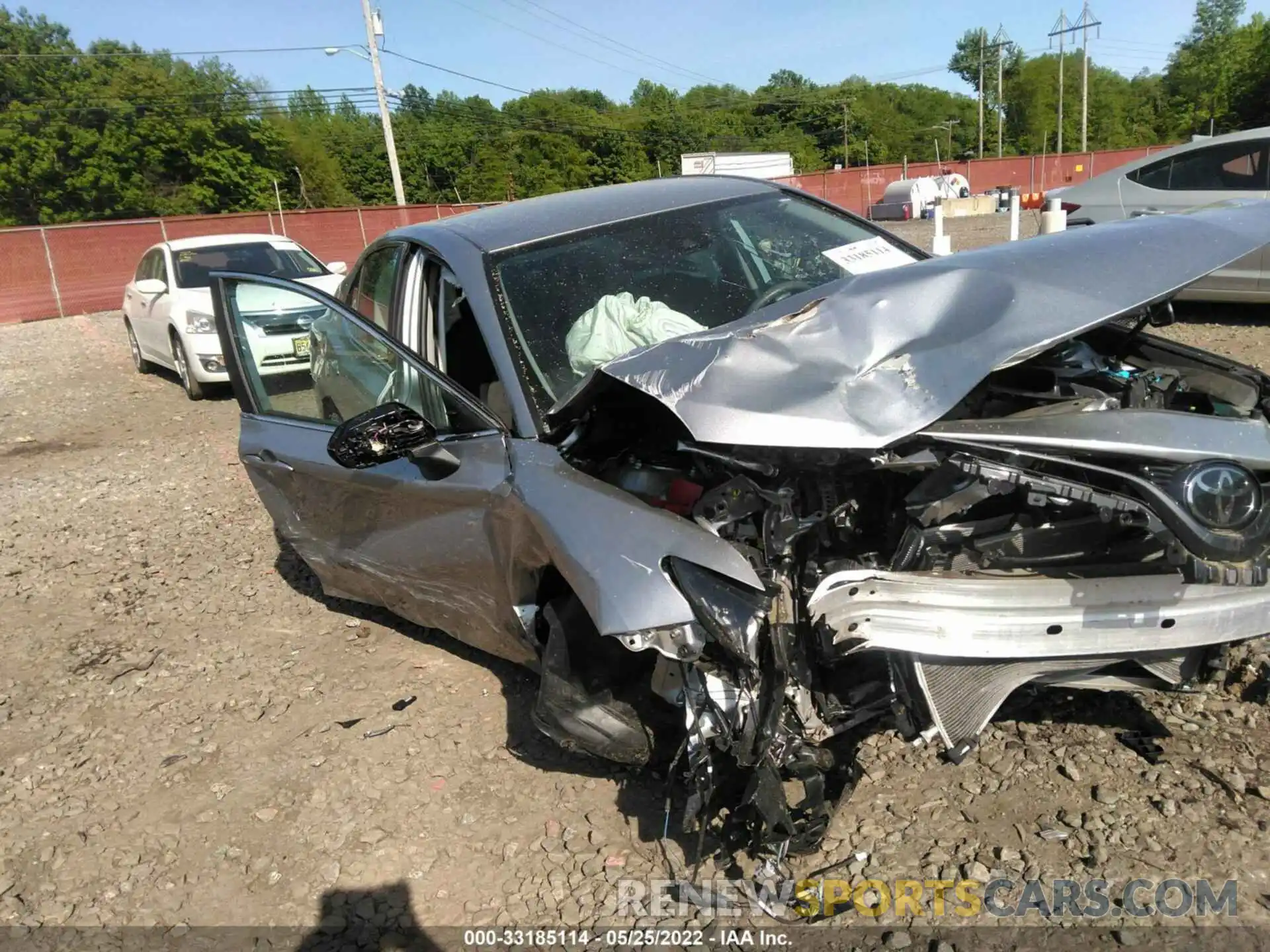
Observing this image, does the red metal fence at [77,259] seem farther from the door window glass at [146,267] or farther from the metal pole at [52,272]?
the door window glass at [146,267]

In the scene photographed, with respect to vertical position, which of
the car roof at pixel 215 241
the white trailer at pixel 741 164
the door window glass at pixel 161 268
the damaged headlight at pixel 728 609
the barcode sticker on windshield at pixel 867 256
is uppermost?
the white trailer at pixel 741 164

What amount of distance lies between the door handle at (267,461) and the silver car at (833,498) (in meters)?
0.98

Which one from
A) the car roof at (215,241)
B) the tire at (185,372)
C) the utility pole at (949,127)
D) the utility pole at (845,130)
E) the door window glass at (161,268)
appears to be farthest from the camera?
the utility pole at (949,127)

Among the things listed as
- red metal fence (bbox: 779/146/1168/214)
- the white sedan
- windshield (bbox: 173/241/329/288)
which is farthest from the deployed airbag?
red metal fence (bbox: 779/146/1168/214)

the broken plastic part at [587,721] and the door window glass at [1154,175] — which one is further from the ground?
the door window glass at [1154,175]

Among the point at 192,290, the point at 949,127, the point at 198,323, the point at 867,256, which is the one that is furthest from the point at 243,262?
the point at 949,127

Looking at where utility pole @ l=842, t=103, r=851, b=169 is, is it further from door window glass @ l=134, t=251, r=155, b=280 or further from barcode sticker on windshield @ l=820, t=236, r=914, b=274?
barcode sticker on windshield @ l=820, t=236, r=914, b=274

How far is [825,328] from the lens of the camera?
87.5 inches

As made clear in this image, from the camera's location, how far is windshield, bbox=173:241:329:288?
10070mm

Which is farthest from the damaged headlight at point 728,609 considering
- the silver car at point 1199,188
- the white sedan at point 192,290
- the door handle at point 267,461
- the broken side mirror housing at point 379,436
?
the white sedan at point 192,290

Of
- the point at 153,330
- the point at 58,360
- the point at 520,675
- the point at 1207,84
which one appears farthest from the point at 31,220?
the point at 1207,84

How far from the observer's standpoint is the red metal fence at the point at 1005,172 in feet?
120

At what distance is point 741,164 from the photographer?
38.8 metres

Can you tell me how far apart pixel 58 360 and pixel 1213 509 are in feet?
50.1
